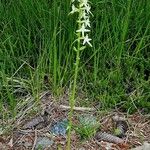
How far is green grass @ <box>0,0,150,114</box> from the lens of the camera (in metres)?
2.89

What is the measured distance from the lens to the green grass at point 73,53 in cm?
289

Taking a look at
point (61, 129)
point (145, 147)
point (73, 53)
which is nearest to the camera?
point (145, 147)

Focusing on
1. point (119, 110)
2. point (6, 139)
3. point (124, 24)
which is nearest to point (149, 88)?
point (119, 110)

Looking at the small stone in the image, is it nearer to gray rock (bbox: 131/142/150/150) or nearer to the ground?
the ground

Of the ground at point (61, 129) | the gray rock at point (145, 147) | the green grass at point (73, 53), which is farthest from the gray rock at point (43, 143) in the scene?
the gray rock at point (145, 147)

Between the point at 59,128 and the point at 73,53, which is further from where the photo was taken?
the point at 73,53

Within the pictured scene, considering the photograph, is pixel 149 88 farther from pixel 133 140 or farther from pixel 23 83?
pixel 23 83

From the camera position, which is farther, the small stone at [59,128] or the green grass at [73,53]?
the green grass at [73,53]

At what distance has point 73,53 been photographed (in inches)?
119

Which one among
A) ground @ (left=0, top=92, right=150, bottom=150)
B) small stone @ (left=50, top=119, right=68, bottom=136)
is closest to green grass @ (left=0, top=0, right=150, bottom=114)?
ground @ (left=0, top=92, right=150, bottom=150)

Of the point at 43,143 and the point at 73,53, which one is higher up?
the point at 73,53

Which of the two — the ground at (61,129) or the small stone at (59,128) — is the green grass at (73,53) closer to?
the ground at (61,129)

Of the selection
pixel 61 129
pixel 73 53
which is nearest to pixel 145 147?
pixel 61 129

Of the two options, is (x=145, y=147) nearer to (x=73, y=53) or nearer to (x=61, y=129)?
(x=61, y=129)
